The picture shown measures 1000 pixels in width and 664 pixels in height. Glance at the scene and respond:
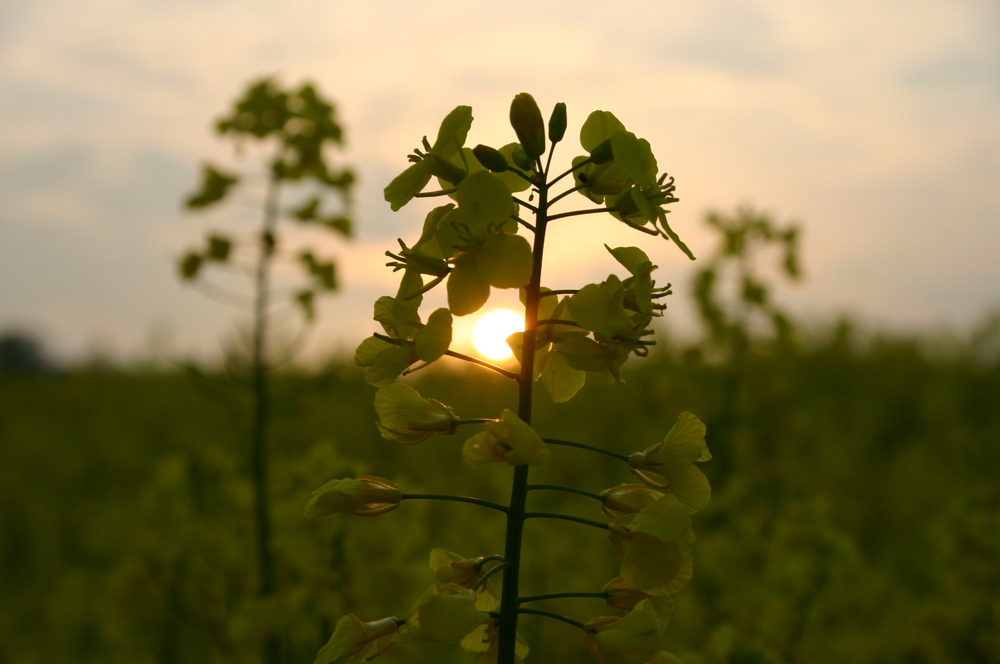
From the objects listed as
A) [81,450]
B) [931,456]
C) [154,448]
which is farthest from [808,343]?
[81,450]

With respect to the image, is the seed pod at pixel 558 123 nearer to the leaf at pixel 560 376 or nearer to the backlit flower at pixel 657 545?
the leaf at pixel 560 376

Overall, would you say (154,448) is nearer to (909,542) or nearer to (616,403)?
(616,403)

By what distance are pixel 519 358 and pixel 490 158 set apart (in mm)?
264

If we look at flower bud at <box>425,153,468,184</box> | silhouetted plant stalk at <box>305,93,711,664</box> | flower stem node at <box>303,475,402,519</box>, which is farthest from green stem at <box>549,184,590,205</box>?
flower stem node at <box>303,475,402,519</box>

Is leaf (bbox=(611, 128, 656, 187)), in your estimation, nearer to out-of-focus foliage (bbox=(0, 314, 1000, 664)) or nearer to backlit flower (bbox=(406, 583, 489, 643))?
backlit flower (bbox=(406, 583, 489, 643))

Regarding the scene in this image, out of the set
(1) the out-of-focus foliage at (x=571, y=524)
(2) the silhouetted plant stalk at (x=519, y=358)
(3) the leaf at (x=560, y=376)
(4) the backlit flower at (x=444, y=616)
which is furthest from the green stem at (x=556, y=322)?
(1) the out-of-focus foliage at (x=571, y=524)

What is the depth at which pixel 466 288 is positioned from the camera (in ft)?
3.27

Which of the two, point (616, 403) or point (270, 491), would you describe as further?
point (616, 403)

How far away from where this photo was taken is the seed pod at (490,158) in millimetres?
996

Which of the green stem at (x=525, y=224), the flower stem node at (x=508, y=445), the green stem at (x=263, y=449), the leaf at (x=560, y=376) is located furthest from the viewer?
the green stem at (x=263, y=449)

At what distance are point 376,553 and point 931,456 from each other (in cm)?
571

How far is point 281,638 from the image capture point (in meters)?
2.35

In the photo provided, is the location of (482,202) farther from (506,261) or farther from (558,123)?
(558,123)

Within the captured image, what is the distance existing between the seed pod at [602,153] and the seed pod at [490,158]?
13cm
